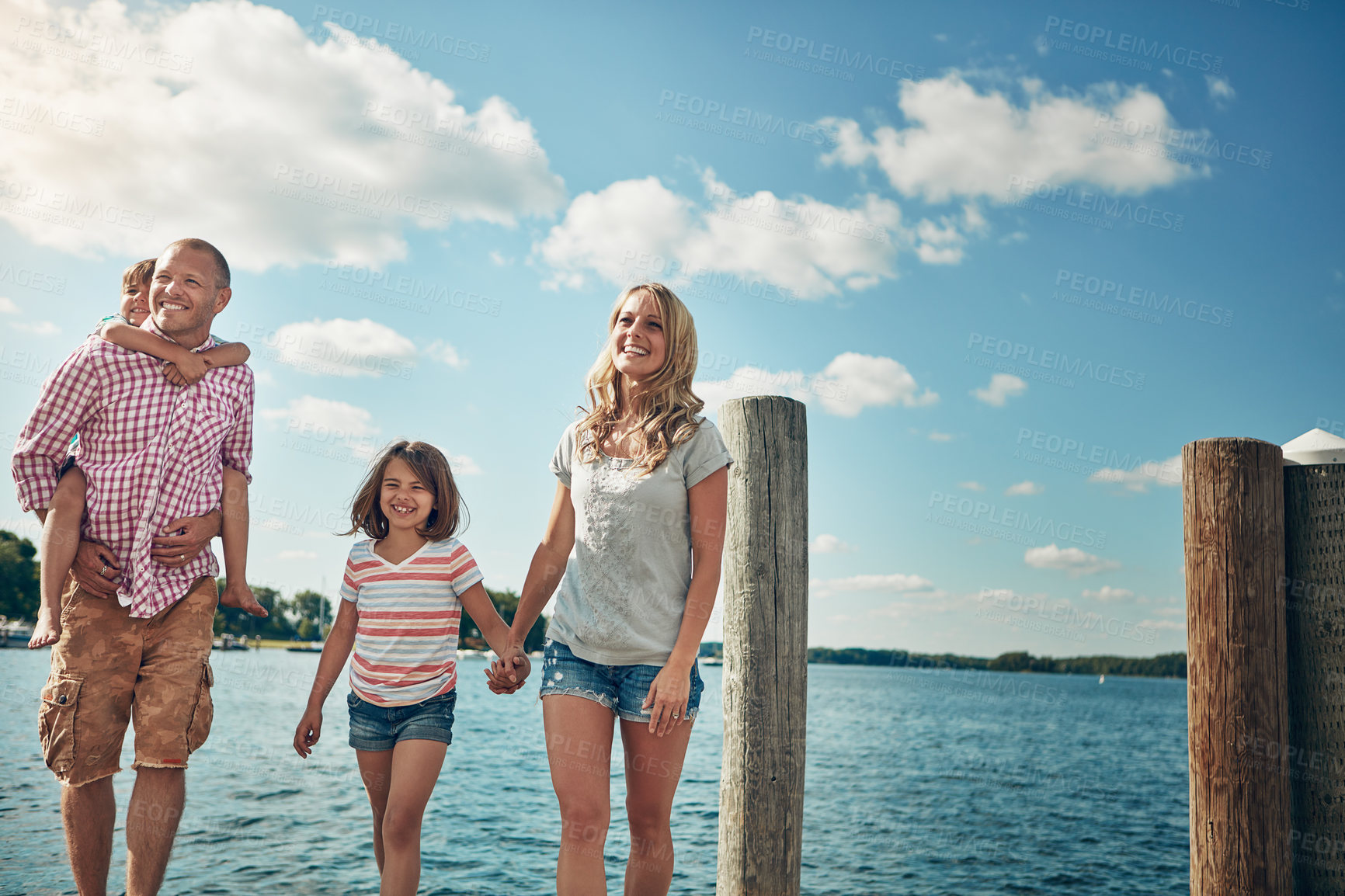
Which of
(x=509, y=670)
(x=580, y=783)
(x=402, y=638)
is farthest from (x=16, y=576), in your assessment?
(x=580, y=783)

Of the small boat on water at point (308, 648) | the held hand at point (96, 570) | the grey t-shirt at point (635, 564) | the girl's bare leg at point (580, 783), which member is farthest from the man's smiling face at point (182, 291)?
the small boat on water at point (308, 648)

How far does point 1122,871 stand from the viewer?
16188 mm

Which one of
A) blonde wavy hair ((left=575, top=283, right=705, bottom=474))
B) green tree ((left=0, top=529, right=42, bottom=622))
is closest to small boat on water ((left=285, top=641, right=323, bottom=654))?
green tree ((left=0, top=529, right=42, bottom=622))

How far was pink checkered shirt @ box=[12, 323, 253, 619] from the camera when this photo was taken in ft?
10.8

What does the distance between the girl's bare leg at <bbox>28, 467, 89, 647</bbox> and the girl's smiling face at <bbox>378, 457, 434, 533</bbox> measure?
113 cm

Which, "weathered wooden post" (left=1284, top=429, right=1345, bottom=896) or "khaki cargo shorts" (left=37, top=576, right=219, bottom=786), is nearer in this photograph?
"khaki cargo shorts" (left=37, top=576, right=219, bottom=786)

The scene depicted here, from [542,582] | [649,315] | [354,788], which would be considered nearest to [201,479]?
[542,582]

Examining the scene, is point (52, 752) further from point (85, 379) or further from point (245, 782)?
point (245, 782)

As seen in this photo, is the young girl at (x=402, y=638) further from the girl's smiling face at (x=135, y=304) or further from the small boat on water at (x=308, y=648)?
the small boat on water at (x=308, y=648)

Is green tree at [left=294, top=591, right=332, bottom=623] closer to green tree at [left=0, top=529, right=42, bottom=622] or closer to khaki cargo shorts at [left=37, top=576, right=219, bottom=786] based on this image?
green tree at [left=0, top=529, right=42, bottom=622]

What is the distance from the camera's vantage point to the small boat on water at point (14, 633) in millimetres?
72438

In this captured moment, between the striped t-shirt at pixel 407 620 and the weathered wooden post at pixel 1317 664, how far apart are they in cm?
355

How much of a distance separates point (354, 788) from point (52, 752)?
54.6 feet

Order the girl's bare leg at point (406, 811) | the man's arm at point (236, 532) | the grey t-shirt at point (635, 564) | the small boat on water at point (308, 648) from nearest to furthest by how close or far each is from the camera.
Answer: the grey t-shirt at point (635, 564) → the girl's bare leg at point (406, 811) → the man's arm at point (236, 532) → the small boat on water at point (308, 648)
